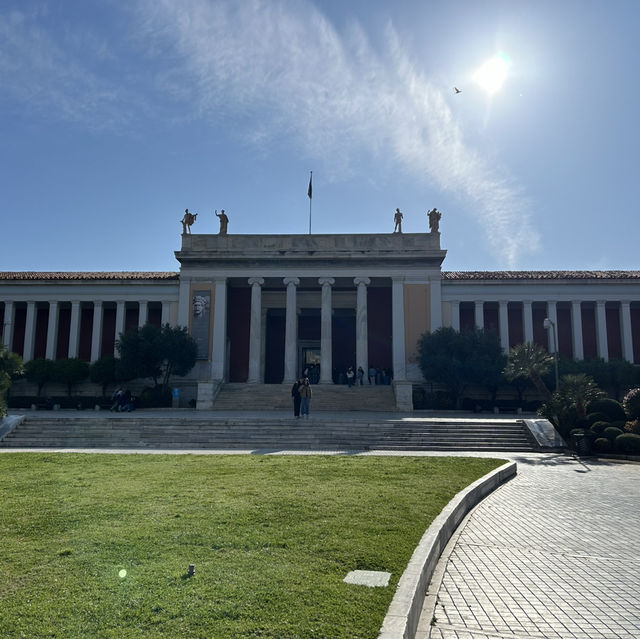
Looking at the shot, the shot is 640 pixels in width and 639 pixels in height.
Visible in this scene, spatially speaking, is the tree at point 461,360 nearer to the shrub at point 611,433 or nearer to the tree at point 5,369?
the shrub at point 611,433

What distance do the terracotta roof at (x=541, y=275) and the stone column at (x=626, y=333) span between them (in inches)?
83.3

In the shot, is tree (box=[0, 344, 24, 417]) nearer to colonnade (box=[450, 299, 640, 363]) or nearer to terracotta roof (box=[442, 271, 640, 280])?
colonnade (box=[450, 299, 640, 363])

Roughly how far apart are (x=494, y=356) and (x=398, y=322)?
7.01 meters

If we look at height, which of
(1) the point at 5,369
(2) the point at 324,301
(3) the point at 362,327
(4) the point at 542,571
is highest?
(2) the point at 324,301

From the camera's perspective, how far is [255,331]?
38.2 m

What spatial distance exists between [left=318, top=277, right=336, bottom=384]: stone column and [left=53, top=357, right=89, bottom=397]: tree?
15428mm

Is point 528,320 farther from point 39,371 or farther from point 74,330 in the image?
point 39,371

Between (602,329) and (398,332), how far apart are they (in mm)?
13927

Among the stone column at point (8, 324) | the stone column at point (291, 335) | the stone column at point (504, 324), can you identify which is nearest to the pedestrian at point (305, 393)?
the stone column at point (291, 335)

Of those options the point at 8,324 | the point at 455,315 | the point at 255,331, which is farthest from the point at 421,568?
the point at 8,324

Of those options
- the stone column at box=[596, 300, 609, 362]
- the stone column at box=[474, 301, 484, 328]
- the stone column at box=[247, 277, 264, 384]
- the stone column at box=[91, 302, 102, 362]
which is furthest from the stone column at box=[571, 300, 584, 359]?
the stone column at box=[91, 302, 102, 362]

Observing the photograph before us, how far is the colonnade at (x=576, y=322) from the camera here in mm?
38156

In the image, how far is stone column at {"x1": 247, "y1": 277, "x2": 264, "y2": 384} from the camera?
1469 inches

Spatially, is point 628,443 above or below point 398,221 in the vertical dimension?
below
